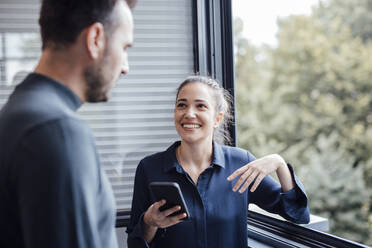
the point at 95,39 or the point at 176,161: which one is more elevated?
the point at 95,39

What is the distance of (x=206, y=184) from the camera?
1513mm

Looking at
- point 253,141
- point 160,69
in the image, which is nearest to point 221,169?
point 160,69

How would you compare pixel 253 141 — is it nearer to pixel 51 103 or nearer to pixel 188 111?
pixel 188 111

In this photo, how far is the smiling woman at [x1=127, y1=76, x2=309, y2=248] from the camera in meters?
1.45

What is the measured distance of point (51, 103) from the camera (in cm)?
63

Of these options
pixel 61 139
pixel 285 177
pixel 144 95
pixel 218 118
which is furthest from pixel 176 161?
pixel 61 139

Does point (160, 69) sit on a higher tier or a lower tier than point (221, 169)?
higher

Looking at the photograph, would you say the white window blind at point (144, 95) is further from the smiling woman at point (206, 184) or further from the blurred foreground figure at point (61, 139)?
the blurred foreground figure at point (61, 139)

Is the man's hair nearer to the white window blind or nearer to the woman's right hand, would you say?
the woman's right hand

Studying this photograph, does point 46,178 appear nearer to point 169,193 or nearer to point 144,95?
point 169,193

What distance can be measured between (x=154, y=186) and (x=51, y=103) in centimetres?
58

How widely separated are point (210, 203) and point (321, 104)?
9430 mm

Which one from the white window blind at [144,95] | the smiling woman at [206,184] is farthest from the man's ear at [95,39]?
the white window blind at [144,95]

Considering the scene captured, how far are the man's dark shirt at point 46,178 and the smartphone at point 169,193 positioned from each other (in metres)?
0.49
